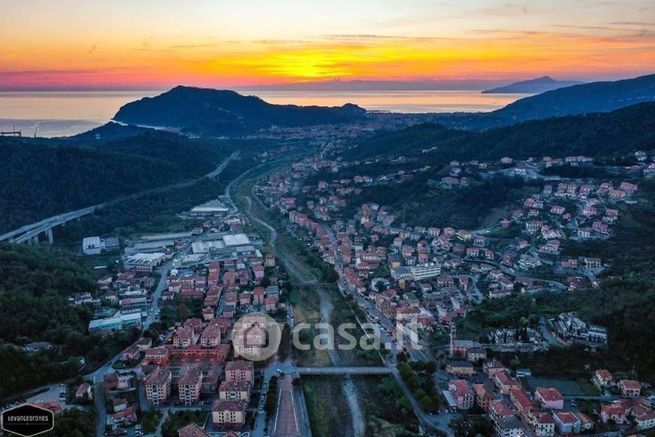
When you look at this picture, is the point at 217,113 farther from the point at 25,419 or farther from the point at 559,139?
the point at 25,419

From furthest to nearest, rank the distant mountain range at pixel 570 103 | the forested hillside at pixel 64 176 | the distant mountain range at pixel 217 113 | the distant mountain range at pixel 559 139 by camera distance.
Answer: the distant mountain range at pixel 217 113, the distant mountain range at pixel 570 103, the distant mountain range at pixel 559 139, the forested hillside at pixel 64 176

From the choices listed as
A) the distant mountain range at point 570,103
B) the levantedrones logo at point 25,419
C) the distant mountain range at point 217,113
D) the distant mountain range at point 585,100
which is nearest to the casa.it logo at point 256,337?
the levantedrones logo at point 25,419

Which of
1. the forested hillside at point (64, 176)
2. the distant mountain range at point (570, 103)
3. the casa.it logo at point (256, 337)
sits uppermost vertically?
the distant mountain range at point (570, 103)

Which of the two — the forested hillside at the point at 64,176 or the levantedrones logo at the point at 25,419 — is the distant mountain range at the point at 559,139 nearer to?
the forested hillside at the point at 64,176

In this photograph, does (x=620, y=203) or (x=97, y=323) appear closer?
(x=97, y=323)

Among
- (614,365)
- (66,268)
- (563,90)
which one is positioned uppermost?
(563,90)

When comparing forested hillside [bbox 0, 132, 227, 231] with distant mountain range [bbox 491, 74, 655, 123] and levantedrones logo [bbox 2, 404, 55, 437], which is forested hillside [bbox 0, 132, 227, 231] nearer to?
levantedrones logo [bbox 2, 404, 55, 437]

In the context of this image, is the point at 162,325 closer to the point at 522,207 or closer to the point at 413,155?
the point at 522,207

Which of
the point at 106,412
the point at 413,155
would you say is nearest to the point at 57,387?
the point at 106,412
